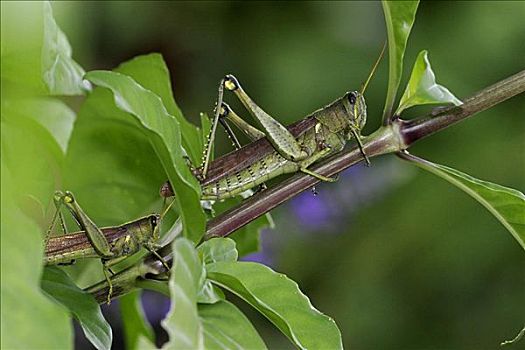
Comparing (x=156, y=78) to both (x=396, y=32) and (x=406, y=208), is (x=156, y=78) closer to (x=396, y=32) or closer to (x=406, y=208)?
(x=396, y=32)

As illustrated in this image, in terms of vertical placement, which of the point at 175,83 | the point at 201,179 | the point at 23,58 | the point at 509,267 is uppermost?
the point at 175,83

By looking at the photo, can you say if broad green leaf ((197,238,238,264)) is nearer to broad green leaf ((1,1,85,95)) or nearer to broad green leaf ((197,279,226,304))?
broad green leaf ((197,279,226,304))

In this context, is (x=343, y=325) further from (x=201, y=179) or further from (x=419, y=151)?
(x=201, y=179)

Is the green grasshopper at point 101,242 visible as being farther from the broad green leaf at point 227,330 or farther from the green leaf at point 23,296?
the green leaf at point 23,296

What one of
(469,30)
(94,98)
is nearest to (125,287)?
(94,98)

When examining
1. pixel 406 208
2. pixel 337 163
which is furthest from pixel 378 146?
pixel 406 208

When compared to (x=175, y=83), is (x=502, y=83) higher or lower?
lower
